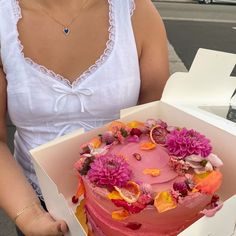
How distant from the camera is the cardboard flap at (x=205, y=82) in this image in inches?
42.6

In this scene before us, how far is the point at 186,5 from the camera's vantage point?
41.1 ft

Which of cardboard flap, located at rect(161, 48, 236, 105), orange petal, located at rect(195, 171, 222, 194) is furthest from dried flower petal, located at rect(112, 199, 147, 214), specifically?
cardboard flap, located at rect(161, 48, 236, 105)

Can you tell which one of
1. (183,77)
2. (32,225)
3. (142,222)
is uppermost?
(183,77)

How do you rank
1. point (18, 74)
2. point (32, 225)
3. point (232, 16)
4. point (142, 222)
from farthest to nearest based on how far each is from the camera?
point (232, 16) < point (18, 74) < point (32, 225) < point (142, 222)

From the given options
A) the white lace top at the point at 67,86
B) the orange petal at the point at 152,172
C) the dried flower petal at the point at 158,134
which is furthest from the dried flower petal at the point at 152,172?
the white lace top at the point at 67,86

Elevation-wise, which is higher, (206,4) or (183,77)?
(183,77)

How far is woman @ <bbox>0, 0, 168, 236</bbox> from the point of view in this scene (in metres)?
1.19

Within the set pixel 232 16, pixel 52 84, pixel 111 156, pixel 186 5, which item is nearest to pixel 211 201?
pixel 111 156

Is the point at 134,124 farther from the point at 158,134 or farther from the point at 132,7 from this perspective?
the point at 132,7

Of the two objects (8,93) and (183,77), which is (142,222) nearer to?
(183,77)

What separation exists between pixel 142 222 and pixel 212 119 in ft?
1.09

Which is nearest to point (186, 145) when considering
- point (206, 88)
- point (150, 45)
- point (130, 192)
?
point (130, 192)

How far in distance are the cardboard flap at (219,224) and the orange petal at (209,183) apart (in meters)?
0.06

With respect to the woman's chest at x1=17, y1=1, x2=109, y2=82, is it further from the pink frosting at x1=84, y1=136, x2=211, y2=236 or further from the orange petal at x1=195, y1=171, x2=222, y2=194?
the orange petal at x1=195, y1=171, x2=222, y2=194
